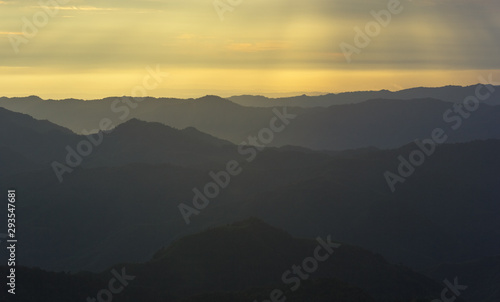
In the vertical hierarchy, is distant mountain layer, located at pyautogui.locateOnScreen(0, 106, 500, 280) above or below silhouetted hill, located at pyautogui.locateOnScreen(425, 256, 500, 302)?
above

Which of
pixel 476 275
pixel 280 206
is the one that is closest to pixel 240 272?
pixel 476 275

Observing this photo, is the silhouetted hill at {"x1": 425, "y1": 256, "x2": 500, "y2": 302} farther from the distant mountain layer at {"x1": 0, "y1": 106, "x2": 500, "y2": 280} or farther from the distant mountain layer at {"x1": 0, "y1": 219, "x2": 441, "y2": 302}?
the distant mountain layer at {"x1": 0, "y1": 106, "x2": 500, "y2": 280}

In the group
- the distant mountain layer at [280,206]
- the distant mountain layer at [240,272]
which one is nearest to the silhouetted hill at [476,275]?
the distant mountain layer at [240,272]

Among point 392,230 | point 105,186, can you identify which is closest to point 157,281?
point 392,230

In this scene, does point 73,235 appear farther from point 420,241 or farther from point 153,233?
point 420,241

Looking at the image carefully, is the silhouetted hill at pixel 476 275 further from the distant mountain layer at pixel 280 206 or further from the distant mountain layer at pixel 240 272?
the distant mountain layer at pixel 280 206

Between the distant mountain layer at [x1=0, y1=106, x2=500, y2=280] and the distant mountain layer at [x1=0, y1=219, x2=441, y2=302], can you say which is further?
the distant mountain layer at [x1=0, y1=106, x2=500, y2=280]

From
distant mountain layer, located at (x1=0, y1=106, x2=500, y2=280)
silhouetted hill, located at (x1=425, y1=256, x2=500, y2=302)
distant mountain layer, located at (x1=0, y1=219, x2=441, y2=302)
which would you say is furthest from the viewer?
distant mountain layer, located at (x1=0, y1=106, x2=500, y2=280)

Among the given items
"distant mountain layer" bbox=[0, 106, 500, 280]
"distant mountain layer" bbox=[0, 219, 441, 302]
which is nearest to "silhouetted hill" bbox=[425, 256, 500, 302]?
"distant mountain layer" bbox=[0, 219, 441, 302]
